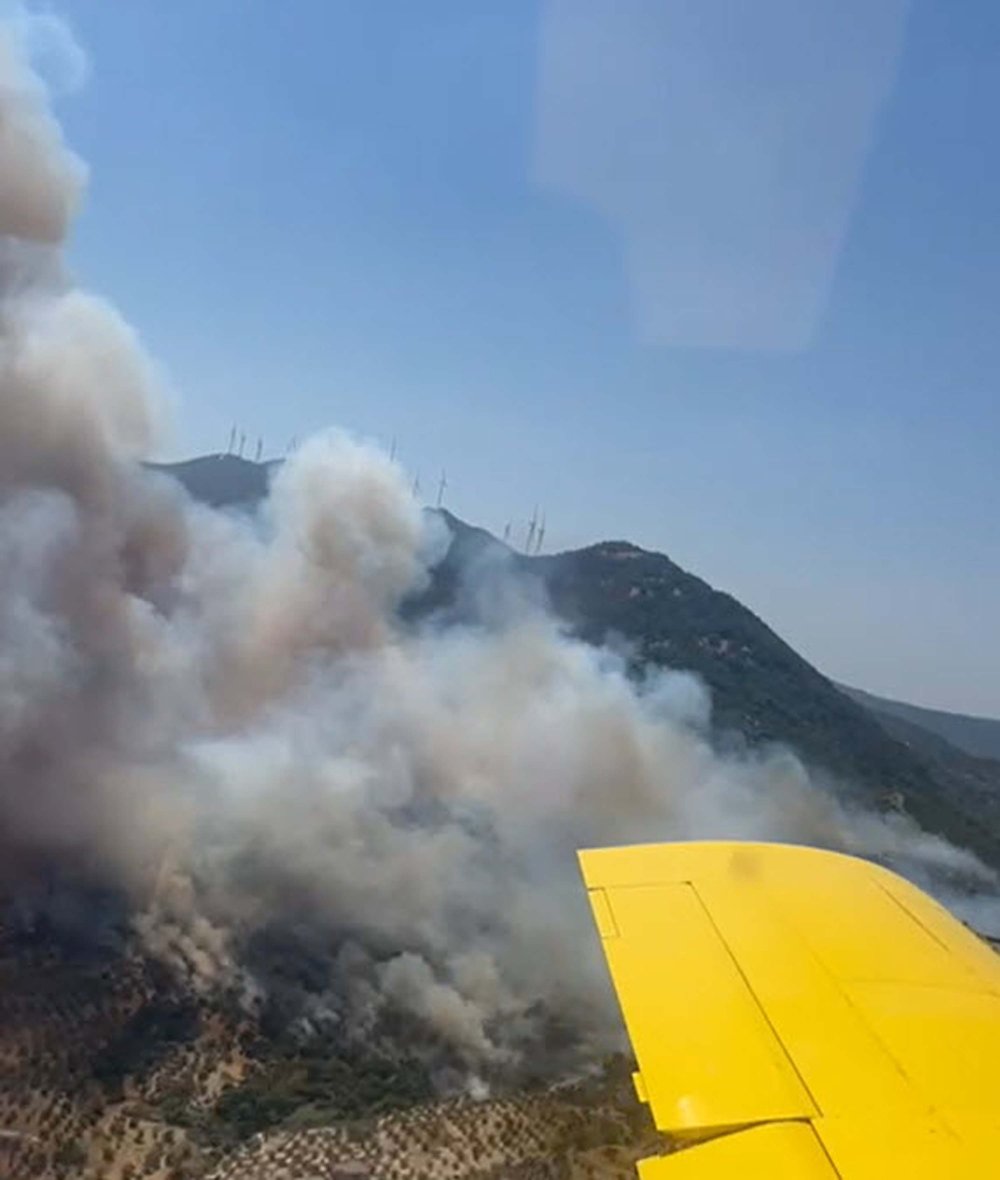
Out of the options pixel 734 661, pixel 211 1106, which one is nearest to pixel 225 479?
pixel 734 661

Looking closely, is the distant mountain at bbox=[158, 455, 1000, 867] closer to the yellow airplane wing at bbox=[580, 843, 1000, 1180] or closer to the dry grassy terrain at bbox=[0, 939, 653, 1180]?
the dry grassy terrain at bbox=[0, 939, 653, 1180]

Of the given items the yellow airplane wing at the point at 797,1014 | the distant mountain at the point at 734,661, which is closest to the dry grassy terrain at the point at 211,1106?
the yellow airplane wing at the point at 797,1014

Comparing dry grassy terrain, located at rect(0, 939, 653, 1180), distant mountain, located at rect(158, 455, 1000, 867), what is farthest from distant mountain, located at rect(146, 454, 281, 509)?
dry grassy terrain, located at rect(0, 939, 653, 1180)

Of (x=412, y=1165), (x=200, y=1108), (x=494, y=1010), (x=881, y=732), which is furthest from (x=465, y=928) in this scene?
(x=881, y=732)

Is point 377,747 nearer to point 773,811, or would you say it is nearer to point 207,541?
point 207,541

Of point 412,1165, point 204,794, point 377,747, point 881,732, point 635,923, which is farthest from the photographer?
point 881,732

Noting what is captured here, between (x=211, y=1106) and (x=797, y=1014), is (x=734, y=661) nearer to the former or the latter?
(x=211, y=1106)
